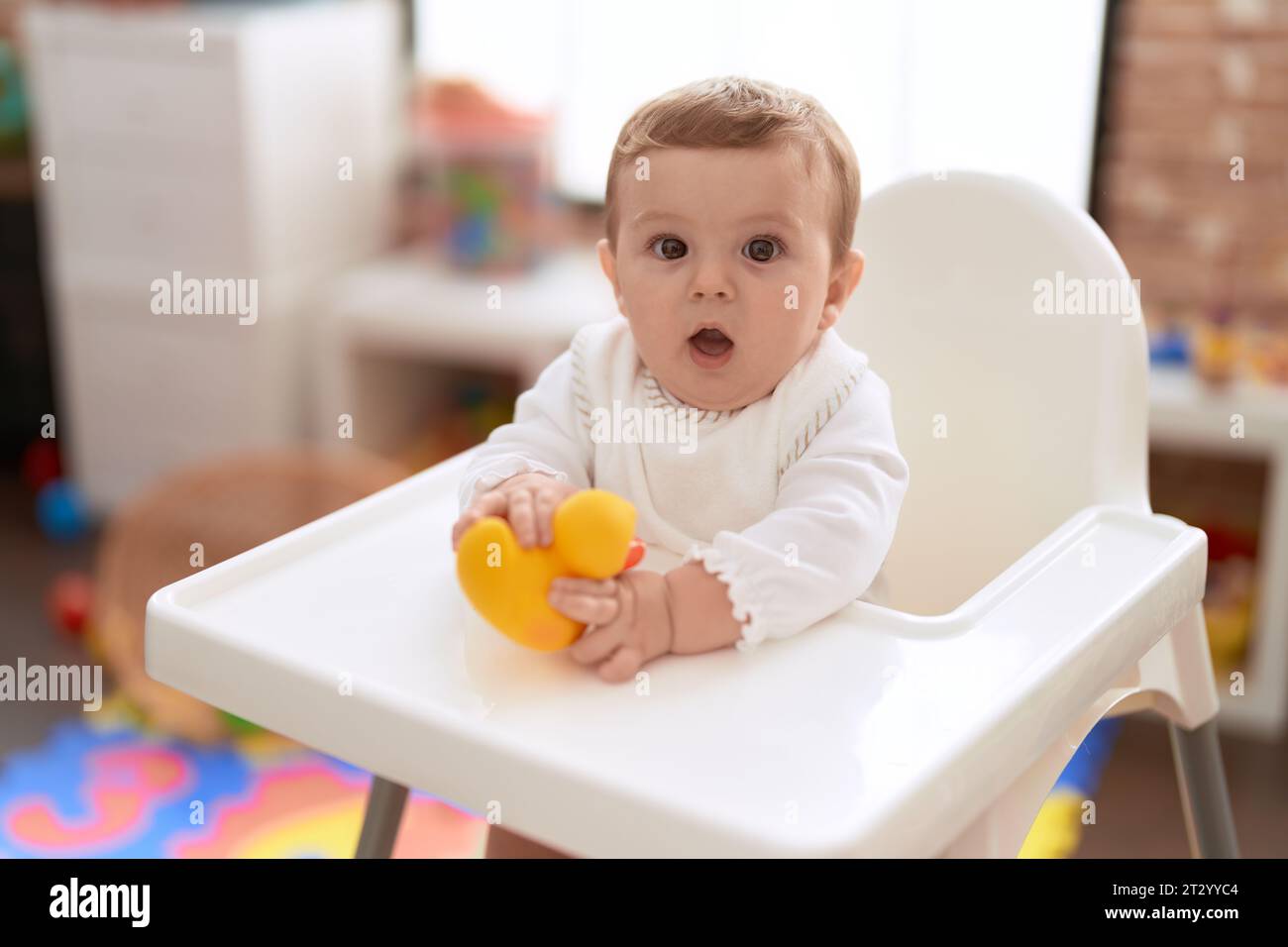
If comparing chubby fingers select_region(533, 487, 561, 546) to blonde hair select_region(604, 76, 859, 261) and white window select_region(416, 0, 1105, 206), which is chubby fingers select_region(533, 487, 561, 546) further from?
white window select_region(416, 0, 1105, 206)

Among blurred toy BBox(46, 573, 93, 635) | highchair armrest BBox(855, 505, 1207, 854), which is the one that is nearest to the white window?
blurred toy BBox(46, 573, 93, 635)

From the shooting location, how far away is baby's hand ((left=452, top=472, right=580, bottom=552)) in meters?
0.69

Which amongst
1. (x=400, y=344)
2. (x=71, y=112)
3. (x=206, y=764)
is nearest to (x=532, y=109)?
(x=400, y=344)

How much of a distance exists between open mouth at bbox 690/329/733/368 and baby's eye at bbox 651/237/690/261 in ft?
0.14

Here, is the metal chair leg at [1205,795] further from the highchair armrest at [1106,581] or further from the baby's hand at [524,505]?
the baby's hand at [524,505]

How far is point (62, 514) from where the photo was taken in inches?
94.8

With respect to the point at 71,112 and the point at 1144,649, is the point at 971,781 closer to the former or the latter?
the point at 1144,649

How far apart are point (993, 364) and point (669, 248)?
325 mm

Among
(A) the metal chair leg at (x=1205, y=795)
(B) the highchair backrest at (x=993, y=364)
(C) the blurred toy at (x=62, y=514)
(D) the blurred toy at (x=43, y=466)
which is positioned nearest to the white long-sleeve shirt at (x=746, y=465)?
(B) the highchair backrest at (x=993, y=364)

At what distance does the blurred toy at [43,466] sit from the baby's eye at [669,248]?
2.11m

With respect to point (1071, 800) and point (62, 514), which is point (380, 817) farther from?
point (62, 514)

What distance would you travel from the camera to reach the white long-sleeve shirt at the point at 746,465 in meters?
0.72

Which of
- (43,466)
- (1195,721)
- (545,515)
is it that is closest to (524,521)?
(545,515)

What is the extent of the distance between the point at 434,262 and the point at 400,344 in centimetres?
21
